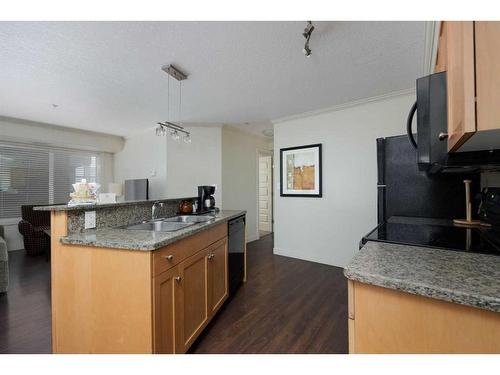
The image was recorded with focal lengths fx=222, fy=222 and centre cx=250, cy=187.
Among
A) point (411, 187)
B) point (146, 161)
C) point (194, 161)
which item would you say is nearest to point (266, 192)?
point (194, 161)

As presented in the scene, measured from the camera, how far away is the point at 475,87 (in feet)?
1.99

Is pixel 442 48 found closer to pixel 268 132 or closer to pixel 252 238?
pixel 268 132

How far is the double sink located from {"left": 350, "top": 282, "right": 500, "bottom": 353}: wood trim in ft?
4.62

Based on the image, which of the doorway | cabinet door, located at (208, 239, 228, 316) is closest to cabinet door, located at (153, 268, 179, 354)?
cabinet door, located at (208, 239, 228, 316)

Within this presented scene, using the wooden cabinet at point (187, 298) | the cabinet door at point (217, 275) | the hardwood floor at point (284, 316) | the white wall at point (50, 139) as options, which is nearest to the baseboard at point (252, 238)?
the hardwood floor at point (284, 316)

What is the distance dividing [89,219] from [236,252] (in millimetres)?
1428

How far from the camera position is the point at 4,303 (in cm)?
227

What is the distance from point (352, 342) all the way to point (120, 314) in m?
1.19

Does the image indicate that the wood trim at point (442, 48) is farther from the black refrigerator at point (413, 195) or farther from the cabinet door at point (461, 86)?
the black refrigerator at point (413, 195)

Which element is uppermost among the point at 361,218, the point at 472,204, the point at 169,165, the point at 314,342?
the point at 169,165

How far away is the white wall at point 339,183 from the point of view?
2932 mm

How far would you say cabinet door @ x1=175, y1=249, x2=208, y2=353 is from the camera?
140 cm

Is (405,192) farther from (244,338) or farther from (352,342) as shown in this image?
(244,338)

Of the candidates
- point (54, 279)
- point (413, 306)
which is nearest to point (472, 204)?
point (413, 306)
